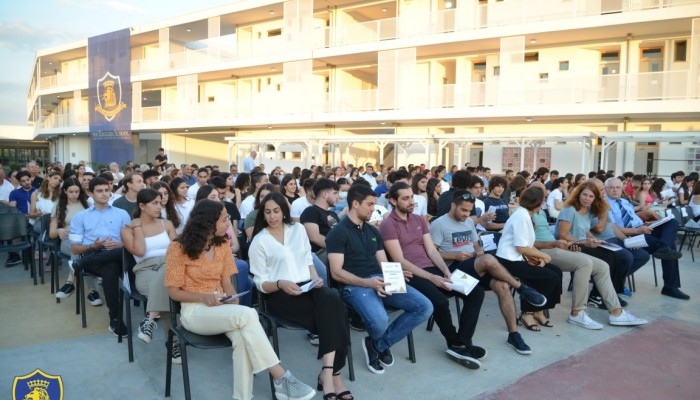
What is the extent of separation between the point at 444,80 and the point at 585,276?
18941mm

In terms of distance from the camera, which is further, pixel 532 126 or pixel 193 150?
pixel 193 150

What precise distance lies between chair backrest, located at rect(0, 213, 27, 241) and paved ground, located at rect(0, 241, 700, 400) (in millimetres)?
1610

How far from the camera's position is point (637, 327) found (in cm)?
536

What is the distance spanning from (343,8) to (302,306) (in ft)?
75.2

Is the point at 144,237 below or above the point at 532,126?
below

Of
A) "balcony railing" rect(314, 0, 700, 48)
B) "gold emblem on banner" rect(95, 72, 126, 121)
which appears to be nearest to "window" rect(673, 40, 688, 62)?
"balcony railing" rect(314, 0, 700, 48)

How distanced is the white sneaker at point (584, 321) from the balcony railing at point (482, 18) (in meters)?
15.7

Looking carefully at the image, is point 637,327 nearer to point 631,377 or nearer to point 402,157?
point 631,377

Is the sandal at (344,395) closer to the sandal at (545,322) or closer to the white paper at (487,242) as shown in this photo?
the sandal at (545,322)

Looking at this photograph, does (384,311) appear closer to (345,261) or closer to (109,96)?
(345,261)

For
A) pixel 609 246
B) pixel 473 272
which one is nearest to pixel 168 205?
pixel 473 272

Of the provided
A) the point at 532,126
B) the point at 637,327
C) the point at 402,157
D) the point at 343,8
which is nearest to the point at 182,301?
the point at 637,327

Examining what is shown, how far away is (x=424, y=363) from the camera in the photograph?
4355 millimetres

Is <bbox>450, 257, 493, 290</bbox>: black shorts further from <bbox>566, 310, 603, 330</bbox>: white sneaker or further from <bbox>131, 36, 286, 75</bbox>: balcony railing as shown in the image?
<bbox>131, 36, 286, 75</bbox>: balcony railing
